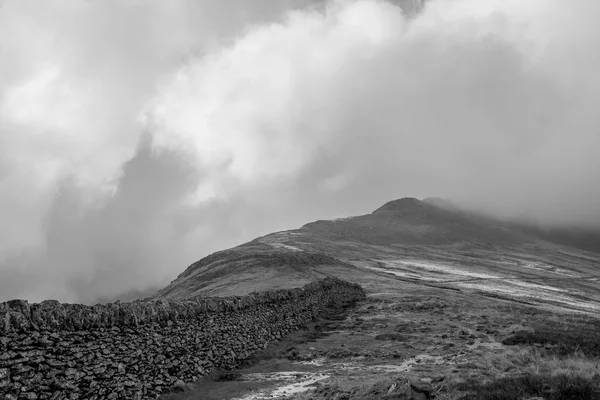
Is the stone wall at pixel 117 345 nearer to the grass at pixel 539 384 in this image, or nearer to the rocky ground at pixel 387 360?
the rocky ground at pixel 387 360

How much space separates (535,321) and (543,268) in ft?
456

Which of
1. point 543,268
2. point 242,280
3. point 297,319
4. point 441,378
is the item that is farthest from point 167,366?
point 543,268

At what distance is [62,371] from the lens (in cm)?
1305

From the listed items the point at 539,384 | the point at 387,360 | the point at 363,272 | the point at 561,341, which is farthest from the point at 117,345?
the point at 363,272

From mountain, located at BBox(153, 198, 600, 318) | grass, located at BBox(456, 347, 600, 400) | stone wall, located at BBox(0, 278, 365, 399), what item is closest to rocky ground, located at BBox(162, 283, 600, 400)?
grass, located at BBox(456, 347, 600, 400)

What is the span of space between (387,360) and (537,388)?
11.7m

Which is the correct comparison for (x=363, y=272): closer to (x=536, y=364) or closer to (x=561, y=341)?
(x=561, y=341)

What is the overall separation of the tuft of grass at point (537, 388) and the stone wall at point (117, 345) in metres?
11.9

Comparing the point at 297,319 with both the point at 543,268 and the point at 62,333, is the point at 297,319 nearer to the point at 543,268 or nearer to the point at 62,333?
the point at 62,333

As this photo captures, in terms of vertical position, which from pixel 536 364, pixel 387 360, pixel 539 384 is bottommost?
pixel 387 360

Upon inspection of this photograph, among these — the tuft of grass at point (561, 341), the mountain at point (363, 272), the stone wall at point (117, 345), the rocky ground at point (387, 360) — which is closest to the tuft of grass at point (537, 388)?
the rocky ground at point (387, 360)

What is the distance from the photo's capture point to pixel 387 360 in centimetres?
2267

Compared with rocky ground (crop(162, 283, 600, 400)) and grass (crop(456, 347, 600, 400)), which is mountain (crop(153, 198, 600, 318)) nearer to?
rocky ground (crop(162, 283, 600, 400))

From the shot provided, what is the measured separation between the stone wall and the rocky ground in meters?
1.31
